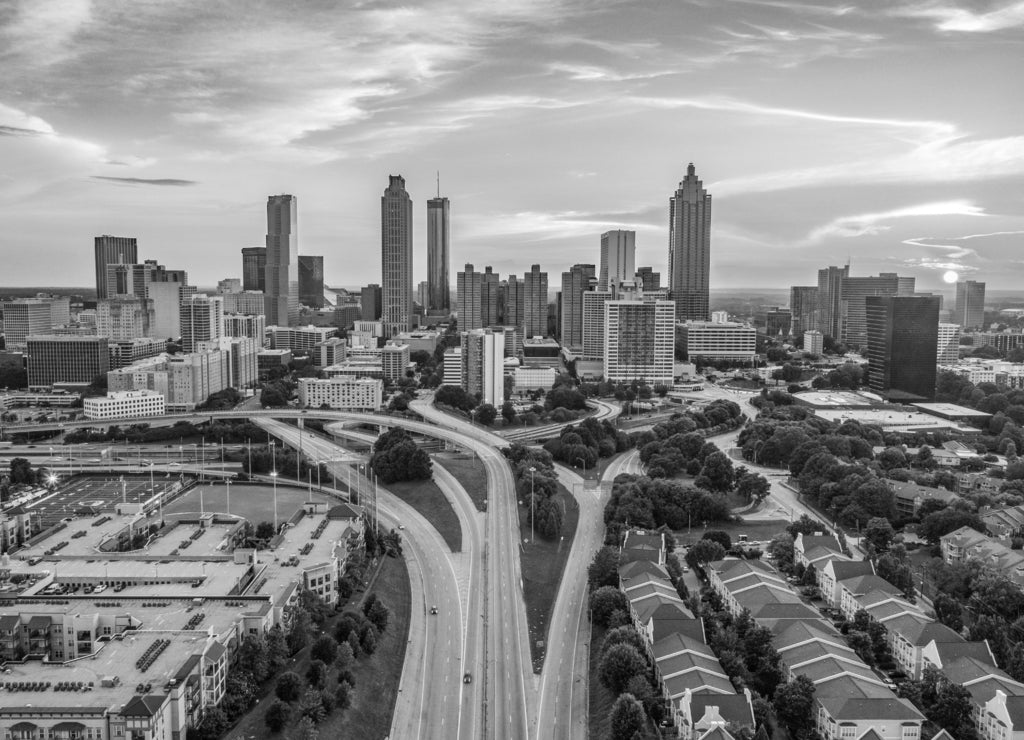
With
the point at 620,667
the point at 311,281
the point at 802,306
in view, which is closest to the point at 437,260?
the point at 311,281

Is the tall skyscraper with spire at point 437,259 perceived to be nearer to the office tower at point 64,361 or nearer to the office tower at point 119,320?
the office tower at point 119,320

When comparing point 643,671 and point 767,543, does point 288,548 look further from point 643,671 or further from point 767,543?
point 767,543

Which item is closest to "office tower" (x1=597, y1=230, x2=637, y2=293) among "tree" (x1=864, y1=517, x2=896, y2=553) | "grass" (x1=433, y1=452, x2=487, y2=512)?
"grass" (x1=433, y1=452, x2=487, y2=512)

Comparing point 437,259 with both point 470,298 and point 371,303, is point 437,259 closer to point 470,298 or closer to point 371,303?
point 371,303

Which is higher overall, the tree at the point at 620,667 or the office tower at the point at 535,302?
the office tower at the point at 535,302

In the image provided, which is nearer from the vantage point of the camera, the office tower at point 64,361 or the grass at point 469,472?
the grass at point 469,472

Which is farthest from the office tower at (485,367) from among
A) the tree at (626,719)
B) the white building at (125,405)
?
the tree at (626,719)

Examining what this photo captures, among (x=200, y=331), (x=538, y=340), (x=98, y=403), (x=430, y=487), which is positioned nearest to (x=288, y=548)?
(x=430, y=487)
